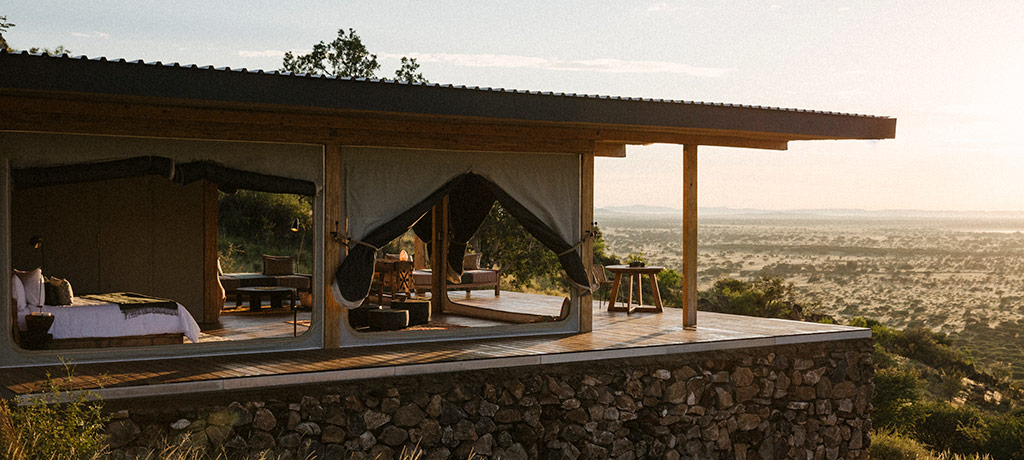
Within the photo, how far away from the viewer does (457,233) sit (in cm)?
1280

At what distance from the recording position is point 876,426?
19406 millimetres

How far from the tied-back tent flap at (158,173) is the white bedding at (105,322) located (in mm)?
1078

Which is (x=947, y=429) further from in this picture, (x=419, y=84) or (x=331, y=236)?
(x=419, y=84)

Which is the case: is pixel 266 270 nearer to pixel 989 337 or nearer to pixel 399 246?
pixel 399 246

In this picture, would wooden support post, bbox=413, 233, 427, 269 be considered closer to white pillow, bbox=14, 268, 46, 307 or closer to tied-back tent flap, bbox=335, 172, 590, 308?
tied-back tent flap, bbox=335, 172, 590, 308

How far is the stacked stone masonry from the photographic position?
302 inches

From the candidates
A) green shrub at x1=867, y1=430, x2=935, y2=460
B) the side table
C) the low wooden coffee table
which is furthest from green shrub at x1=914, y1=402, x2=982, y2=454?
the side table

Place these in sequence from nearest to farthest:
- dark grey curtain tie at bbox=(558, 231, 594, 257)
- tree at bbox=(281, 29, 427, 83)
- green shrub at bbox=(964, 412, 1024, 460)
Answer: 1. dark grey curtain tie at bbox=(558, 231, 594, 257)
2. green shrub at bbox=(964, 412, 1024, 460)
3. tree at bbox=(281, 29, 427, 83)

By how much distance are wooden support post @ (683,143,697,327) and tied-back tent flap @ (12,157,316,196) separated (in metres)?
4.09

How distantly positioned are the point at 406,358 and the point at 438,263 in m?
4.61

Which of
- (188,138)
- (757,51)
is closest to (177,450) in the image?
(188,138)

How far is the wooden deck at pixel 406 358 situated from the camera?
7.57 meters

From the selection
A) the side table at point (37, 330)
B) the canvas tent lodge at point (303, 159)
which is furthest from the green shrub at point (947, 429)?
the side table at point (37, 330)

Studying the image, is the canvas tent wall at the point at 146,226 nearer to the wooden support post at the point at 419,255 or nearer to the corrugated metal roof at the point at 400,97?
the corrugated metal roof at the point at 400,97
